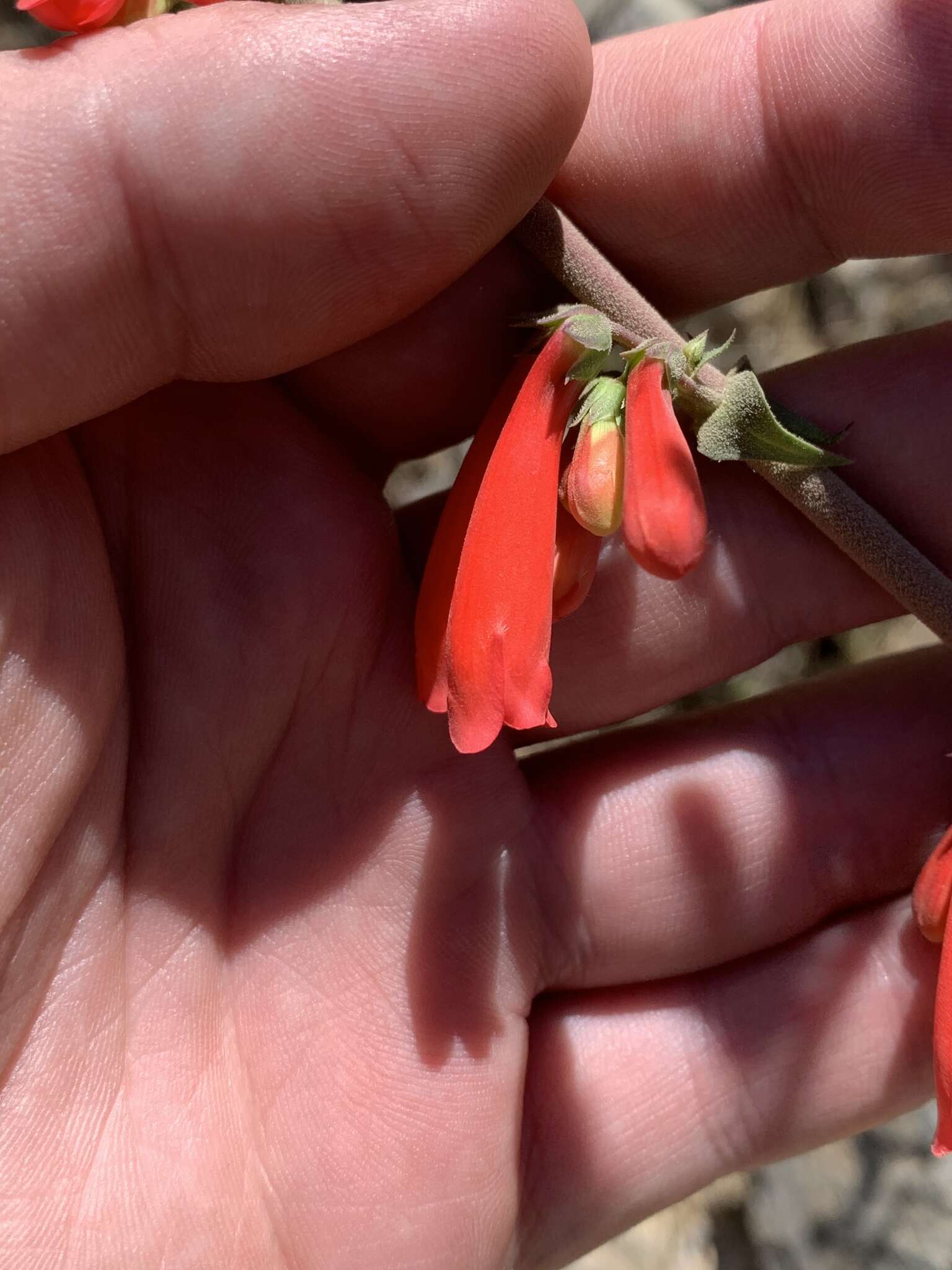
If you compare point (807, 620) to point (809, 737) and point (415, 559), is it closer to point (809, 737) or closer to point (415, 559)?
point (809, 737)

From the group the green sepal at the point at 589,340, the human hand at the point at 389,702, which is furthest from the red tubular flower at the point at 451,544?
the human hand at the point at 389,702

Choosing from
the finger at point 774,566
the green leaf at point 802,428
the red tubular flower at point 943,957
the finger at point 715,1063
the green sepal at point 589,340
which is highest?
the green sepal at point 589,340

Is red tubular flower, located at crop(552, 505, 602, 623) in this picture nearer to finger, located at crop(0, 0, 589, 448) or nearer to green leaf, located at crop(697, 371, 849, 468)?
green leaf, located at crop(697, 371, 849, 468)

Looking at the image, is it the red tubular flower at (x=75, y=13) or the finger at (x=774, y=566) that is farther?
the finger at (x=774, y=566)

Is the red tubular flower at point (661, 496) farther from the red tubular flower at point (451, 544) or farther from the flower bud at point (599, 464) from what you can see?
the red tubular flower at point (451, 544)

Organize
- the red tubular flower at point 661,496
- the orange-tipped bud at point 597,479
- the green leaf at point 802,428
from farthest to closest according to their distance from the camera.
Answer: the green leaf at point 802,428 → the orange-tipped bud at point 597,479 → the red tubular flower at point 661,496

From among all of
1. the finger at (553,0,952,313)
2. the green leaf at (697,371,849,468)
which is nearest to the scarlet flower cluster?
the green leaf at (697,371,849,468)

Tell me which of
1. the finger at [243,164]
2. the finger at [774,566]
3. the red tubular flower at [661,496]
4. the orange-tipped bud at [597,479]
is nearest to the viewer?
the finger at [243,164]
